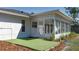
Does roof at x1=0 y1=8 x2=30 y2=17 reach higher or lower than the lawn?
higher

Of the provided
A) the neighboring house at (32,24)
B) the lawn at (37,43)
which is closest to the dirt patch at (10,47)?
the lawn at (37,43)

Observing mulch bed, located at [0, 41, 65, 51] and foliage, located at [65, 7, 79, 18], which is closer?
mulch bed, located at [0, 41, 65, 51]

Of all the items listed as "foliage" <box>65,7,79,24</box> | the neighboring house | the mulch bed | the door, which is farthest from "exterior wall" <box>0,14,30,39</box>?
"foliage" <box>65,7,79,24</box>

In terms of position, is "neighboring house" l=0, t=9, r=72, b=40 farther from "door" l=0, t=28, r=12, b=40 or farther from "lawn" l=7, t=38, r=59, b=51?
"lawn" l=7, t=38, r=59, b=51

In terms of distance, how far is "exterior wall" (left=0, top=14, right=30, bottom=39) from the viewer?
7.65m

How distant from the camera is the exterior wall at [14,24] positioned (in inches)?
301

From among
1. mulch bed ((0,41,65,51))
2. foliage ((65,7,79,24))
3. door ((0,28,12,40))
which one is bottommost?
mulch bed ((0,41,65,51))

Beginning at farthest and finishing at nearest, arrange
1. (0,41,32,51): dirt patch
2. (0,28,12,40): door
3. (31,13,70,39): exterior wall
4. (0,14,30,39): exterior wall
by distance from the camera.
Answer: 1. (31,13,70,39): exterior wall
2. (0,14,30,39): exterior wall
3. (0,28,12,40): door
4. (0,41,32,51): dirt patch

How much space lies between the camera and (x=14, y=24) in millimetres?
7867

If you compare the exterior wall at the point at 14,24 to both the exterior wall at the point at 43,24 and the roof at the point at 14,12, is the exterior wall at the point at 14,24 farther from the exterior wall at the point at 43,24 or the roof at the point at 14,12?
the exterior wall at the point at 43,24

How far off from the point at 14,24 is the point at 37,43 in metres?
1.31

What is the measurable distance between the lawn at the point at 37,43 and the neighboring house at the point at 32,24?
0.82 ft
